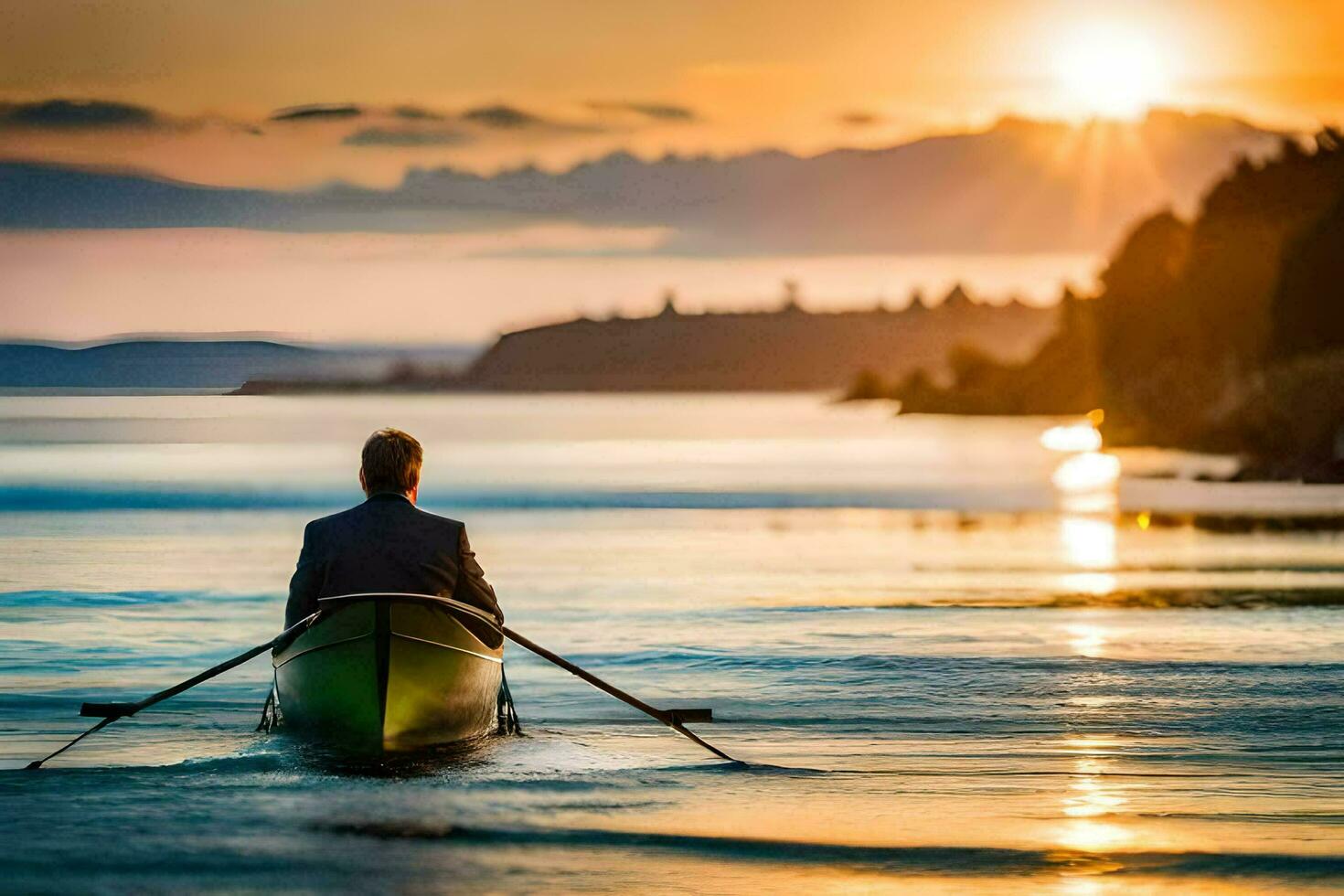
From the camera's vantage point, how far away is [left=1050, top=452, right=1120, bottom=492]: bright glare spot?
73312 mm

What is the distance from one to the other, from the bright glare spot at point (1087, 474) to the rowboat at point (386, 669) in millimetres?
58022

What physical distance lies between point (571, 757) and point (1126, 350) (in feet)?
475

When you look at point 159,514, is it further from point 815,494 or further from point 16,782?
point 16,782

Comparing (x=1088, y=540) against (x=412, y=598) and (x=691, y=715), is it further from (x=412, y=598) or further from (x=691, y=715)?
(x=412, y=598)

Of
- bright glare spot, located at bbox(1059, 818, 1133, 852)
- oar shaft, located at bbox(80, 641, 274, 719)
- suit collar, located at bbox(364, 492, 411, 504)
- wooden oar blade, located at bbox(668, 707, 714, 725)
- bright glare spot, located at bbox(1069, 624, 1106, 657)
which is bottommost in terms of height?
bright glare spot, located at bbox(1059, 818, 1133, 852)

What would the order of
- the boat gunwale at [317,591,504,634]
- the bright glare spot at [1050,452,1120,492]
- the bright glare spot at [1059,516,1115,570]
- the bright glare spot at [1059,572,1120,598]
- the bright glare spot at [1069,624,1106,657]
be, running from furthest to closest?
Answer: the bright glare spot at [1050,452,1120,492]
the bright glare spot at [1059,516,1115,570]
the bright glare spot at [1059,572,1120,598]
the bright glare spot at [1069,624,1106,657]
the boat gunwale at [317,591,504,634]

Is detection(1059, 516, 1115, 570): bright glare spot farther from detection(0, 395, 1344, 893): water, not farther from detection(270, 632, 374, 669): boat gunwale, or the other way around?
detection(270, 632, 374, 669): boat gunwale

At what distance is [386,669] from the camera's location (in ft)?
42.6

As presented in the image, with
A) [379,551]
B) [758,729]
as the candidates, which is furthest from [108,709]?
[758,729]

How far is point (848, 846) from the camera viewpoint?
11000mm

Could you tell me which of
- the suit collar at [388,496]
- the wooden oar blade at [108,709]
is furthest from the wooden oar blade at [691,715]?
the wooden oar blade at [108,709]

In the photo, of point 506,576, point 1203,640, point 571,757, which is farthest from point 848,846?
point 506,576

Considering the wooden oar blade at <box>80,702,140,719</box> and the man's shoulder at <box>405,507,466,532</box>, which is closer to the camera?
the man's shoulder at <box>405,507,466,532</box>

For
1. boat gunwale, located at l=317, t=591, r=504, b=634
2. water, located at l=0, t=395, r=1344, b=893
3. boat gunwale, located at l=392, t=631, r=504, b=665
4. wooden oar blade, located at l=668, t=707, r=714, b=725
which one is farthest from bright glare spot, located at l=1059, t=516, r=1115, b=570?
boat gunwale, located at l=317, t=591, r=504, b=634
